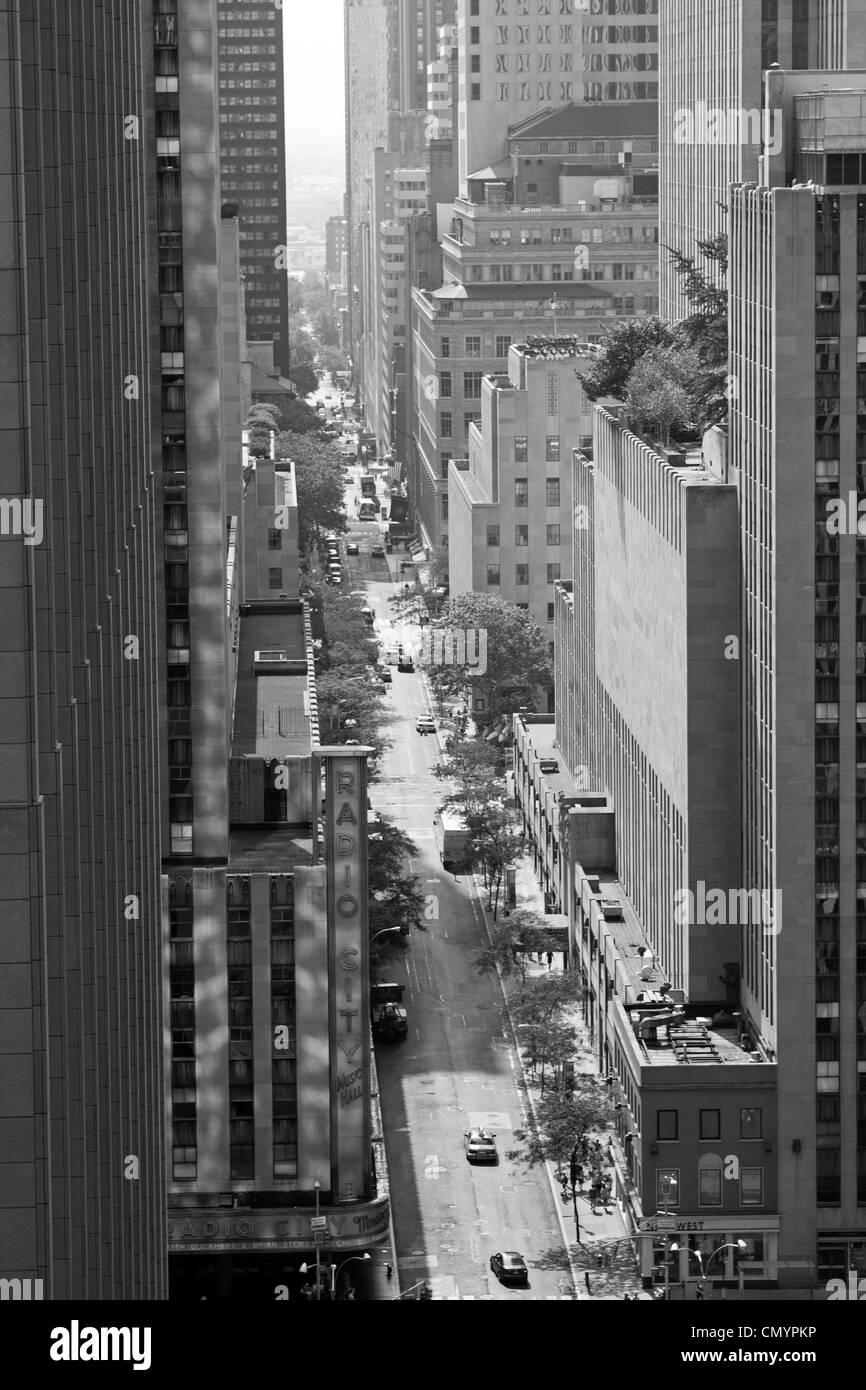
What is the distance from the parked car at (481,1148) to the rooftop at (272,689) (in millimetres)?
17905


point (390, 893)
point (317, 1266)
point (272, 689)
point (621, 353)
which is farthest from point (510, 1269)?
point (621, 353)

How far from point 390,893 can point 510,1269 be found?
41.5 meters

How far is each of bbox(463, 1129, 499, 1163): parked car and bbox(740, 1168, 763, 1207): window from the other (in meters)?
15.0

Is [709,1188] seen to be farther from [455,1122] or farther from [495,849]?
[495,849]

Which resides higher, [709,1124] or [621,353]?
[621,353]

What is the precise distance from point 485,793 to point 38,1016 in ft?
405

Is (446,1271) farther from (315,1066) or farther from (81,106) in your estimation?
(81,106)

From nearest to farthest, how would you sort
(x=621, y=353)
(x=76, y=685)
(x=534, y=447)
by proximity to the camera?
(x=76, y=685), (x=621, y=353), (x=534, y=447)

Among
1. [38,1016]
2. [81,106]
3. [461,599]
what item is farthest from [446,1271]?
[461,599]

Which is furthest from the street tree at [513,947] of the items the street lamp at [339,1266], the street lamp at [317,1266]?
the street lamp at [339,1266]

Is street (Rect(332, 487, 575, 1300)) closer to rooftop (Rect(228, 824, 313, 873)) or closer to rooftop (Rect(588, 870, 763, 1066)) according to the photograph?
rooftop (Rect(588, 870, 763, 1066))

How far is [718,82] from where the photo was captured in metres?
154

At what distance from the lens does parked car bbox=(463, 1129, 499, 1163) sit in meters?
111

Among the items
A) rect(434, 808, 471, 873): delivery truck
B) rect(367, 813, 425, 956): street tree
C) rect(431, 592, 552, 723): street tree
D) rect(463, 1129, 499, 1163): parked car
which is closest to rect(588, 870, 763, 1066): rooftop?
rect(463, 1129, 499, 1163): parked car
